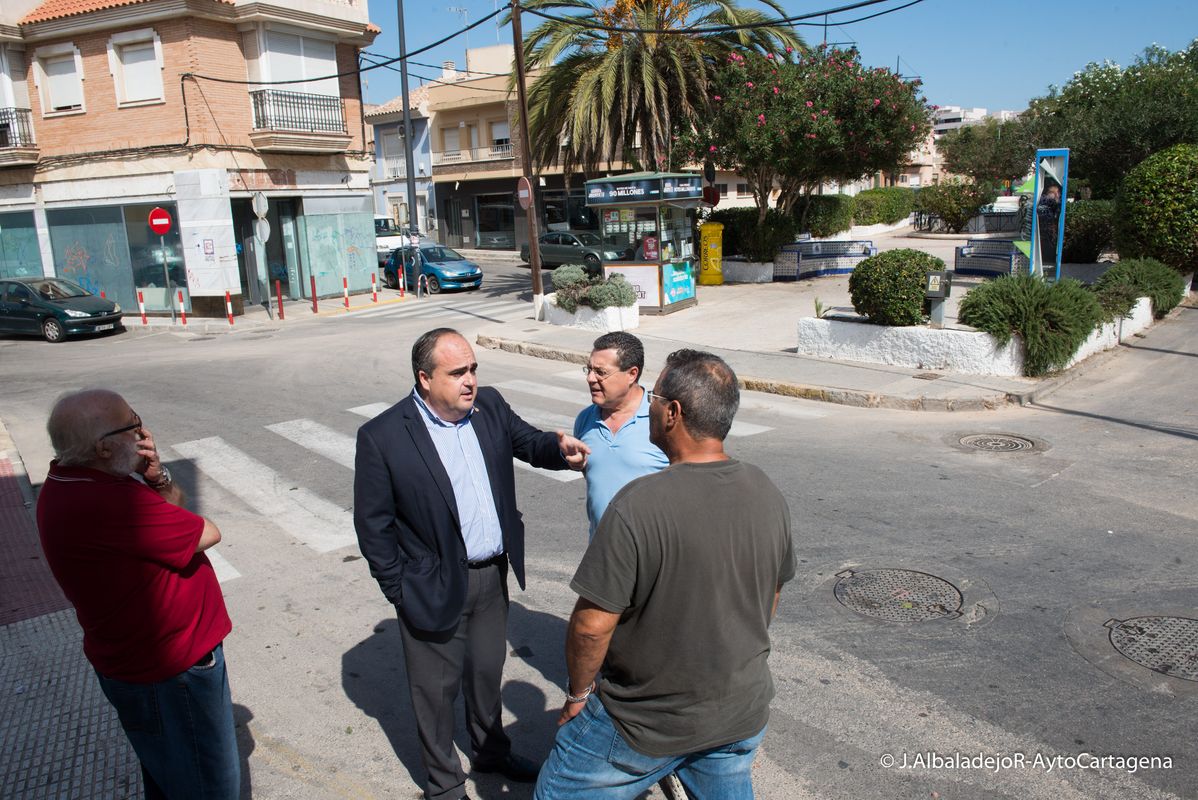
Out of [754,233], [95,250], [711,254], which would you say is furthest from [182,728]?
[95,250]

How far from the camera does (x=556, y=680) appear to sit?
4684mm

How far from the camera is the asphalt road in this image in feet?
12.9

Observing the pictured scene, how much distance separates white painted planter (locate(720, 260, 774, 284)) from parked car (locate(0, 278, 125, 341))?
1558 cm

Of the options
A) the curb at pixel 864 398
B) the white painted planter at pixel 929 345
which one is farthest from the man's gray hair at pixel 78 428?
the white painted planter at pixel 929 345

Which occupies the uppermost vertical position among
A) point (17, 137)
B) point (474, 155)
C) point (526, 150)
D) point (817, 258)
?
point (474, 155)

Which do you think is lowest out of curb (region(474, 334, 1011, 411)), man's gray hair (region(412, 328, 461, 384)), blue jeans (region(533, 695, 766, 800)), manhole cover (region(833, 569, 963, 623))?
manhole cover (region(833, 569, 963, 623))

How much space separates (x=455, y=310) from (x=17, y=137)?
46.4 feet

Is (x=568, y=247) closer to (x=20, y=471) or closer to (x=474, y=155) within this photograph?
(x=474, y=155)

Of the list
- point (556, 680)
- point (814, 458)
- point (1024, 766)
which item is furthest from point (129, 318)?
point (1024, 766)

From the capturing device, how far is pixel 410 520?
3.45 metres

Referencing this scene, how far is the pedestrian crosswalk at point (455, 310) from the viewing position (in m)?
21.3

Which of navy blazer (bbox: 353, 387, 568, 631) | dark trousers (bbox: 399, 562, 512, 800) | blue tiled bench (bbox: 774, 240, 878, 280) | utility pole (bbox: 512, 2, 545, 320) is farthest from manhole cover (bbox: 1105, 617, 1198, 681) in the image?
blue tiled bench (bbox: 774, 240, 878, 280)

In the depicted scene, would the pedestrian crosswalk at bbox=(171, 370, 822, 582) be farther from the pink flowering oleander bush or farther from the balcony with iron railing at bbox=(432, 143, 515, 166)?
the balcony with iron railing at bbox=(432, 143, 515, 166)

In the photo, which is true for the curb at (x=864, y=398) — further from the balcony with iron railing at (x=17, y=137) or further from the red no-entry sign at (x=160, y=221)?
the balcony with iron railing at (x=17, y=137)
